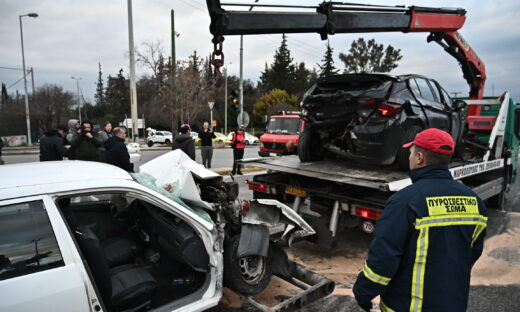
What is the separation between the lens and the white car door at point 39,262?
1.93 m

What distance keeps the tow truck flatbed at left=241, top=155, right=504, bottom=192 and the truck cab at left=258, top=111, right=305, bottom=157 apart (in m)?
6.79

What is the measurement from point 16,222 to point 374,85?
4.44m

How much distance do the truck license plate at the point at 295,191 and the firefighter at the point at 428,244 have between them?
2958 millimetres

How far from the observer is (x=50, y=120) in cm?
4403

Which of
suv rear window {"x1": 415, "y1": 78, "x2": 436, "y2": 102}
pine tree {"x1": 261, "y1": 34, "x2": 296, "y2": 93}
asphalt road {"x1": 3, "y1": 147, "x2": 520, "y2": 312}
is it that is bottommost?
asphalt road {"x1": 3, "y1": 147, "x2": 520, "y2": 312}

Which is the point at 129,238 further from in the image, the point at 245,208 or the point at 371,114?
the point at 371,114

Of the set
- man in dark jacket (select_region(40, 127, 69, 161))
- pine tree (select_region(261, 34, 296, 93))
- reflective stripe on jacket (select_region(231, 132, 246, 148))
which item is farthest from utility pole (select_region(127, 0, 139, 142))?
pine tree (select_region(261, 34, 296, 93))

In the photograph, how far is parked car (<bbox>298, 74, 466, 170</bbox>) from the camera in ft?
15.3

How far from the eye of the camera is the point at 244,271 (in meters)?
3.10

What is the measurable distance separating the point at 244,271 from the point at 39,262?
5.43 ft

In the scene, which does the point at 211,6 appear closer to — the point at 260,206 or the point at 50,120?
the point at 260,206

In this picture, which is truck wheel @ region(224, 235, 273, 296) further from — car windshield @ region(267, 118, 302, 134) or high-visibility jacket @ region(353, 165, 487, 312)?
car windshield @ region(267, 118, 302, 134)

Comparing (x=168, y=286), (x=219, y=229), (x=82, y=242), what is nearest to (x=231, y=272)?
(x=219, y=229)

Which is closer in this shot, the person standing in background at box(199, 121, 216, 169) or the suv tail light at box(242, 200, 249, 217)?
the suv tail light at box(242, 200, 249, 217)
